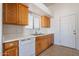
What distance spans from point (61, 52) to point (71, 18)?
3.66 feet

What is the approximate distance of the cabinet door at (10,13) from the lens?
7.82 feet

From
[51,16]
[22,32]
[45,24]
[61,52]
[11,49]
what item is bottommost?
[61,52]

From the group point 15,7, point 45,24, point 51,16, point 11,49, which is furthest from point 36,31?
point 11,49

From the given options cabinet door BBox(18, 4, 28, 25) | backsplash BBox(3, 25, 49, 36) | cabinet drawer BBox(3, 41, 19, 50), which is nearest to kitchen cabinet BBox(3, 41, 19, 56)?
cabinet drawer BBox(3, 41, 19, 50)

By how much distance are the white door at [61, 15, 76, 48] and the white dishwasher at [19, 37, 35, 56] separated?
108cm

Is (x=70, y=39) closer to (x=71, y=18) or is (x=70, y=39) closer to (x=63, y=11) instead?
(x=71, y=18)

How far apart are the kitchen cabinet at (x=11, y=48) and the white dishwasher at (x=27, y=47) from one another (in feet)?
0.57

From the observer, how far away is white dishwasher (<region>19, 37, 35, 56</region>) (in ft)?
7.74

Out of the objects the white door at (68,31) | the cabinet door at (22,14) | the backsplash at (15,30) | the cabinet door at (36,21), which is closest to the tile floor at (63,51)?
the white door at (68,31)

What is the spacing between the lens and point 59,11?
3.61 metres

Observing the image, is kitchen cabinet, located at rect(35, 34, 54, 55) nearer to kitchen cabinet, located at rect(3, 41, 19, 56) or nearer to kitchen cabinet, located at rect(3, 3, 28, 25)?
kitchen cabinet, located at rect(3, 3, 28, 25)

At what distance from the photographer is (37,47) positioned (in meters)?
3.28

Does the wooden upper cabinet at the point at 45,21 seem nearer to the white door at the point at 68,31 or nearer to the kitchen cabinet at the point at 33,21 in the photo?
the kitchen cabinet at the point at 33,21

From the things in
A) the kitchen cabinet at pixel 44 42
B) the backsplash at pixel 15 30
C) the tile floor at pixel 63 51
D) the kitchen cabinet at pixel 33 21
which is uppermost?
the kitchen cabinet at pixel 33 21
